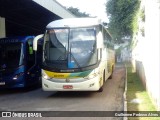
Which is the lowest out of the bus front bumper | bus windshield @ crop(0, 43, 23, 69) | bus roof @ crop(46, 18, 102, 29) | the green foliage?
the bus front bumper

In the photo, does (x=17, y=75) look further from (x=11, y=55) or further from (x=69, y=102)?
(x=69, y=102)

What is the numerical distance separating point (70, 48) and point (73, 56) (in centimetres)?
37

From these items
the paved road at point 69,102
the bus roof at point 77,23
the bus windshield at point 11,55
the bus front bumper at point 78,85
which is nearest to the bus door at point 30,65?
the bus windshield at point 11,55

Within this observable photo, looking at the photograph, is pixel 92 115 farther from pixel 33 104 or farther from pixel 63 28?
pixel 63 28

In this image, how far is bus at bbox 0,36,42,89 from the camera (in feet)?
47.2

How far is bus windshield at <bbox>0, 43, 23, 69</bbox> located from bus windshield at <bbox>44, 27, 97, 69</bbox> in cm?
235

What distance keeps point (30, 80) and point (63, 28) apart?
3.85 meters

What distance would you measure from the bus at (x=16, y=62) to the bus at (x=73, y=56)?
2272mm

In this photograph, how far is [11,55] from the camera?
1478cm

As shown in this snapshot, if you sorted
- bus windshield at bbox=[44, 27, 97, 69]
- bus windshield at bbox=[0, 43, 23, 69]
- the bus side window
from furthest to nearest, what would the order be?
1. the bus side window
2. bus windshield at bbox=[0, 43, 23, 69]
3. bus windshield at bbox=[44, 27, 97, 69]

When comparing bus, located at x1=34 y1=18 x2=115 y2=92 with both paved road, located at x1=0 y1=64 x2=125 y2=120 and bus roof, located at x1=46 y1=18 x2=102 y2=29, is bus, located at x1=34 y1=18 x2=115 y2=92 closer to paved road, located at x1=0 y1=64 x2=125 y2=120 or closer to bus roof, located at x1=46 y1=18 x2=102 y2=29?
bus roof, located at x1=46 y1=18 x2=102 y2=29

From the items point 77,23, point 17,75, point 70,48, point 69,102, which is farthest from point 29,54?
point 69,102

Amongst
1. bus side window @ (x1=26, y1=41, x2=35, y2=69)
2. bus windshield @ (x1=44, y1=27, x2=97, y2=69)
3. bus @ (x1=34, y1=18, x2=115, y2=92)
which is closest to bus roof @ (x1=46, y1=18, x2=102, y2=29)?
bus @ (x1=34, y1=18, x2=115, y2=92)

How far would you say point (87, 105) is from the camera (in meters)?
11.0
